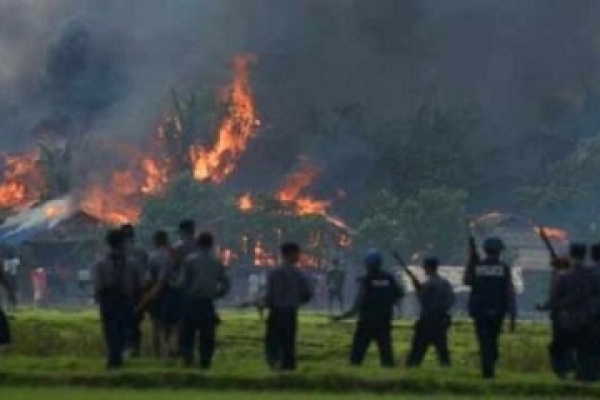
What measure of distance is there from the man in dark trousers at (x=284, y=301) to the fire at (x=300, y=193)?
56.3 meters

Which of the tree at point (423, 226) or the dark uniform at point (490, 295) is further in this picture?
the tree at point (423, 226)

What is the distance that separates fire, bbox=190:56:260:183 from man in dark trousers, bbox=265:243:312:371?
60.6 meters

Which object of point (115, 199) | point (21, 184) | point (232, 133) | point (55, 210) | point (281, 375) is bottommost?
point (281, 375)

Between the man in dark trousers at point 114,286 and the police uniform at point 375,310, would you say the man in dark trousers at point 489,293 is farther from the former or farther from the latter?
the man in dark trousers at point 114,286

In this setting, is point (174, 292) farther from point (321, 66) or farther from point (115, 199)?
point (321, 66)

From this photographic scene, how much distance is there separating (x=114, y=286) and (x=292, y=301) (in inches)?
93.7

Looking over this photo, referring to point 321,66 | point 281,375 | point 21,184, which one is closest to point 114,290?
point 281,375

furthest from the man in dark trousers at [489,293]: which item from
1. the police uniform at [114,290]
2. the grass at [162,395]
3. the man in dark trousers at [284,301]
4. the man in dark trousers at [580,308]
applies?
the police uniform at [114,290]

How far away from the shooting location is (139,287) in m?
24.9

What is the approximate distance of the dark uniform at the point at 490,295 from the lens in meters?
23.5

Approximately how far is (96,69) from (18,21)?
6.43 meters

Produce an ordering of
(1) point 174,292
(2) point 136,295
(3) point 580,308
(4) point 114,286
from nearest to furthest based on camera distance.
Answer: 1. (3) point 580,308
2. (4) point 114,286
3. (2) point 136,295
4. (1) point 174,292

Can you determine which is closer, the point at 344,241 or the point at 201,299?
the point at 201,299

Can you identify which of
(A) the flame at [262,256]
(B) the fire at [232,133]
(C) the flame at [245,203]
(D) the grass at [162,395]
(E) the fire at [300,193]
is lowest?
(D) the grass at [162,395]
